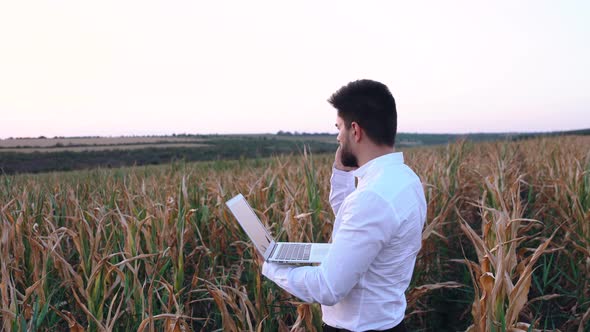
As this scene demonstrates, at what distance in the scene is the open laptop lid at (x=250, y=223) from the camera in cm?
165

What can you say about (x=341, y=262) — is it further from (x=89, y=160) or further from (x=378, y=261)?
(x=89, y=160)

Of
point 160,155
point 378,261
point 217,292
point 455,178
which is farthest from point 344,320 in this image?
point 160,155

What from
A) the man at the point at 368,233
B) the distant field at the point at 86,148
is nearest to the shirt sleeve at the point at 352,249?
the man at the point at 368,233

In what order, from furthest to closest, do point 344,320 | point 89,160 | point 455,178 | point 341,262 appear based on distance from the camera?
point 89,160, point 455,178, point 344,320, point 341,262

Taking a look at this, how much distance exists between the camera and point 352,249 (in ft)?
4.52

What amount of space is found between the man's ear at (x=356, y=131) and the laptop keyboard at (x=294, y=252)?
1.35ft

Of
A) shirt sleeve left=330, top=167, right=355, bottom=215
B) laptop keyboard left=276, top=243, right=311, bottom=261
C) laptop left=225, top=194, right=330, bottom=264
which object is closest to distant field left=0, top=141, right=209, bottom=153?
shirt sleeve left=330, top=167, right=355, bottom=215

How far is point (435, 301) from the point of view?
3539mm

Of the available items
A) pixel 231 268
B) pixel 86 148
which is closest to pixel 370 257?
pixel 231 268

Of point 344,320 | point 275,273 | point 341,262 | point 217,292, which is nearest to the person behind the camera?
point 341,262

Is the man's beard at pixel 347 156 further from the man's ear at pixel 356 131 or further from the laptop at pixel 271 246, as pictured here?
the laptop at pixel 271 246

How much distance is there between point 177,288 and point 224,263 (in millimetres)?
977

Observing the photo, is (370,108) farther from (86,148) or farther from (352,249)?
(86,148)

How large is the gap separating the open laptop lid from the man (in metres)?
0.14
